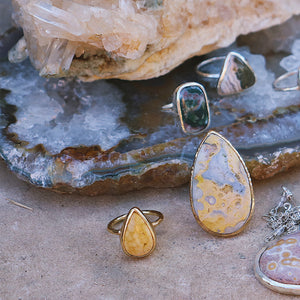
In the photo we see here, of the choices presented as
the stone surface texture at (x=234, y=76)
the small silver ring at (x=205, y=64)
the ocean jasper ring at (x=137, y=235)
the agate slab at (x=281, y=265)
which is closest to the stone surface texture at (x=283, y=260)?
the agate slab at (x=281, y=265)

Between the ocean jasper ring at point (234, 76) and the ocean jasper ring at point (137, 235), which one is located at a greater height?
the ocean jasper ring at point (234, 76)

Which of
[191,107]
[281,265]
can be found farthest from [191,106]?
[281,265]

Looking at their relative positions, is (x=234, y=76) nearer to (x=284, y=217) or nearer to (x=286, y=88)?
(x=286, y=88)

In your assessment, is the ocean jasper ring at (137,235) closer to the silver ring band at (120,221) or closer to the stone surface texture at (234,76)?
the silver ring band at (120,221)

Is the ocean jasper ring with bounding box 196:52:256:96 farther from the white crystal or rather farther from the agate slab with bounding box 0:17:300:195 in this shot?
the white crystal

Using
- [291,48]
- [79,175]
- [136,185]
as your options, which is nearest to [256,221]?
[136,185]

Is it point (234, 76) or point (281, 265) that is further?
point (234, 76)

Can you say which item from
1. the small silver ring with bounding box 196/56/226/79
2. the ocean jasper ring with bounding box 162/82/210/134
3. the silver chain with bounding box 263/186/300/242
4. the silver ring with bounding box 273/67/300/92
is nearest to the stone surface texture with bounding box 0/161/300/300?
the silver chain with bounding box 263/186/300/242

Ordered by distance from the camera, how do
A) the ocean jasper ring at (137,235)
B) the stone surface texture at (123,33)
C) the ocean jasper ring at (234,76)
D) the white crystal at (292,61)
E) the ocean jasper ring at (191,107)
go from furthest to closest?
1. the white crystal at (292,61)
2. the ocean jasper ring at (234,76)
3. the ocean jasper ring at (191,107)
4. the stone surface texture at (123,33)
5. the ocean jasper ring at (137,235)

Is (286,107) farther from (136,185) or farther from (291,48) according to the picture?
(136,185)
